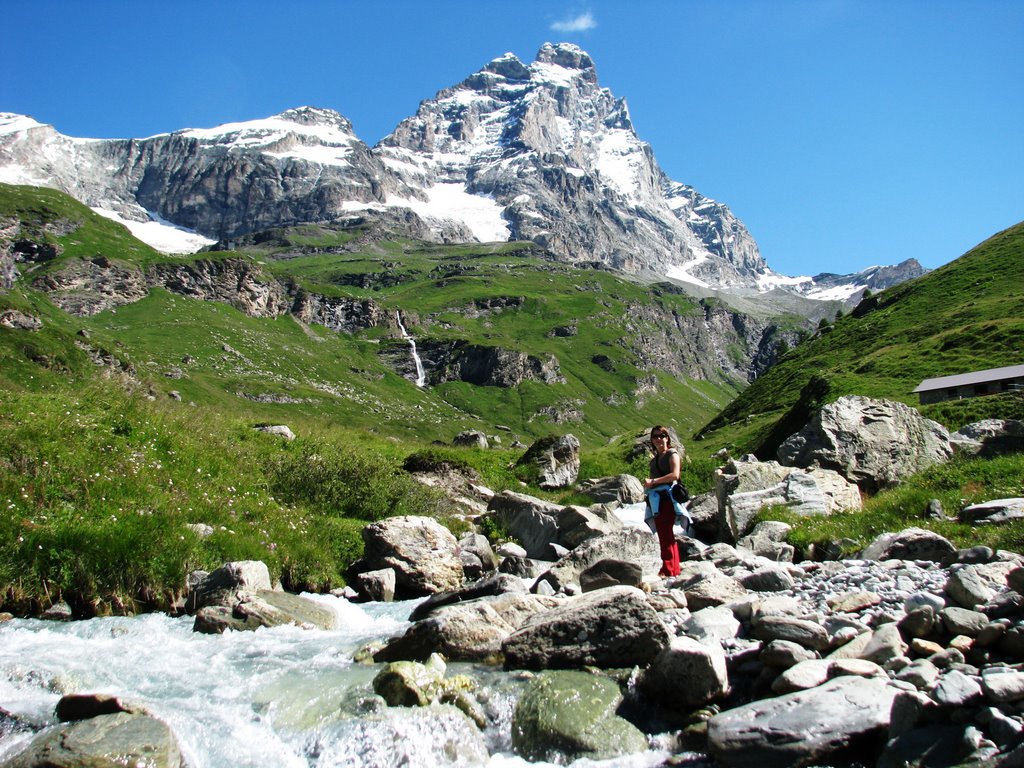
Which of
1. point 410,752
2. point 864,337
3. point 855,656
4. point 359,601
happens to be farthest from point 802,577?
point 864,337

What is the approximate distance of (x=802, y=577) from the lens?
1338 cm

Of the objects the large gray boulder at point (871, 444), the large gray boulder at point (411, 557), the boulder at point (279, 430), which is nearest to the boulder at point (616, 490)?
the large gray boulder at point (871, 444)

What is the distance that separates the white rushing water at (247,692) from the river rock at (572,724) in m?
0.19

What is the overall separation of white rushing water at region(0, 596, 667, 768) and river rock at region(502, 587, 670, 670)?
23.7 inches

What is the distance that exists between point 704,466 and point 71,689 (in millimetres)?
33961

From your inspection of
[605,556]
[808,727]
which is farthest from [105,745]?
[605,556]

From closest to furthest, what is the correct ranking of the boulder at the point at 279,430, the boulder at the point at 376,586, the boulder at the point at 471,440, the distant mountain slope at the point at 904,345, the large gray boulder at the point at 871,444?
the boulder at the point at 376,586, the large gray boulder at the point at 871,444, the boulder at the point at 279,430, the boulder at the point at 471,440, the distant mountain slope at the point at 904,345

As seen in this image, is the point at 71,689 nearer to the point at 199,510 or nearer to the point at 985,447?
the point at 199,510

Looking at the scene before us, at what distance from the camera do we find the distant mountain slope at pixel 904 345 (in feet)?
182

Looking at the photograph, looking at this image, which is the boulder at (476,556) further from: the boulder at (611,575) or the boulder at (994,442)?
the boulder at (994,442)

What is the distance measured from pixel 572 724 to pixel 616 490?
86.3 ft

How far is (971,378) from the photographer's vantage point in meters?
53.8

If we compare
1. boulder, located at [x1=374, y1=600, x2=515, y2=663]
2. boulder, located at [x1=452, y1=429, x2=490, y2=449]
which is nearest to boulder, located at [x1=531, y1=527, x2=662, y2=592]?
boulder, located at [x1=374, y1=600, x2=515, y2=663]

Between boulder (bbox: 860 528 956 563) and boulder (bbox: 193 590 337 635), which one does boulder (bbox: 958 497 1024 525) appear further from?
boulder (bbox: 193 590 337 635)
